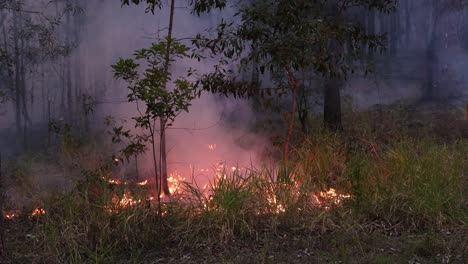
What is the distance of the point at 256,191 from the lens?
5.49 m

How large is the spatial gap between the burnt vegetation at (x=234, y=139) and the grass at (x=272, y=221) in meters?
0.02

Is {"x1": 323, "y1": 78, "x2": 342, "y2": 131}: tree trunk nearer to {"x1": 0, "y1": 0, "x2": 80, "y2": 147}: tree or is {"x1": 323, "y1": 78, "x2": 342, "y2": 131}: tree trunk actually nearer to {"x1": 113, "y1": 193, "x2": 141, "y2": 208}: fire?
{"x1": 0, "y1": 0, "x2": 80, "y2": 147}: tree

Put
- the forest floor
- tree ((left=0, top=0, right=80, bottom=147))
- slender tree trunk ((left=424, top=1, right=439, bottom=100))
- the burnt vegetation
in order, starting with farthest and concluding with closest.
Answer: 1. slender tree trunk ((left=424, top=1, right=439, bottom=100))
2. tree ((left=0, top=0, right=80, bottom=147))
3. the burnt vegetation
4. the forest floor

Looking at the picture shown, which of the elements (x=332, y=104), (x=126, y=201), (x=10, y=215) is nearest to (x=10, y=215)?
(x=10, y=215)

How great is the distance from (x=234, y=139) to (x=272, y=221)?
3.96 meters

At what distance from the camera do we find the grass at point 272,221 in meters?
4.73

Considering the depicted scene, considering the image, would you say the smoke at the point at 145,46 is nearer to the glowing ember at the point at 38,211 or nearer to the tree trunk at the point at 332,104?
the tree trunk at the point at 332,104

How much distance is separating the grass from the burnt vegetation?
0.06 ft

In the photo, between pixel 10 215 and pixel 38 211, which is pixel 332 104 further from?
pixel 10 215

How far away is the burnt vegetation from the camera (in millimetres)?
4883

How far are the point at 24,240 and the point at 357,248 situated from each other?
3.07m

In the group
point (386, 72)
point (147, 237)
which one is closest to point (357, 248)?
point (147, 237)

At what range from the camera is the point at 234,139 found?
912cm

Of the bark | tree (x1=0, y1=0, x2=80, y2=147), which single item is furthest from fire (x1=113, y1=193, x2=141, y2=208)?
the bark
